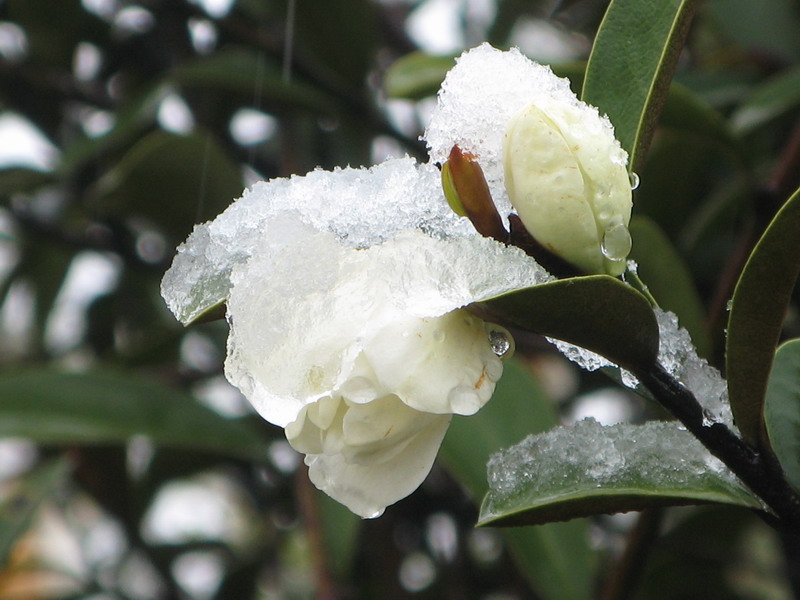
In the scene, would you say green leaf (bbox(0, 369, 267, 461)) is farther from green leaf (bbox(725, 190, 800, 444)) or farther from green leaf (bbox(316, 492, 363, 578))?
green leaf (bbox(725, 190, 800, 444))

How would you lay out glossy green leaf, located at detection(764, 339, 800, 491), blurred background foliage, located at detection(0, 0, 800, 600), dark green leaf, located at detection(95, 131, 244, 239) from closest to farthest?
glossy green leaf, located at detection(764, 339, 800, 491)
blurred background foliage, located at detection(0, 0, 800, 600)
dark green leaf, located at detection(95, 131, 244, 239)

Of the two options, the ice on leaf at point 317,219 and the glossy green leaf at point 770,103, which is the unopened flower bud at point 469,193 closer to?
the ice on leaf at point 317,219

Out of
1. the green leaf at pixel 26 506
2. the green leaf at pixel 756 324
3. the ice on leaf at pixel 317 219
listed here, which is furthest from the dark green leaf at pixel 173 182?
the green leaf at pixel 756 324

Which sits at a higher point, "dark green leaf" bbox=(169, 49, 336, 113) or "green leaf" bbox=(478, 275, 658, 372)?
"green leaf" bbox=(478, 275, 658, 372)

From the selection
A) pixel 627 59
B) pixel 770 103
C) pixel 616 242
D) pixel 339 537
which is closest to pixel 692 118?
pixel 770 103

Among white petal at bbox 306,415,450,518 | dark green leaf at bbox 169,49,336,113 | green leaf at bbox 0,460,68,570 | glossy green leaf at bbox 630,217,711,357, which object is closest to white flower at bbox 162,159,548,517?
white petal at bbox 306,415,450,518

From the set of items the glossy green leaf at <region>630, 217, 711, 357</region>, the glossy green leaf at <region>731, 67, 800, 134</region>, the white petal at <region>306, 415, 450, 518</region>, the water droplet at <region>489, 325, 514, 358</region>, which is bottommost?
the glossy green leaf at <region>630, 217, 711, 357</region>
